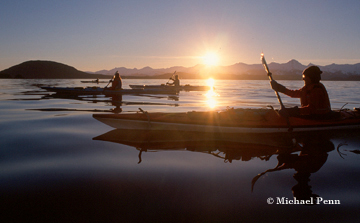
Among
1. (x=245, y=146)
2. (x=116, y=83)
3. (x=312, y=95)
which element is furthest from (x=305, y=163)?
(x=116, y=83)

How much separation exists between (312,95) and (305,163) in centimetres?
288

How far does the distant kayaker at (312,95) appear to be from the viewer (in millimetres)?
7000

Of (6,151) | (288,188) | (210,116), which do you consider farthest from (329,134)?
(6,151)

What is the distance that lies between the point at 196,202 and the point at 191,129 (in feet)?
13.2

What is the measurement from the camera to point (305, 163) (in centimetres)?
511

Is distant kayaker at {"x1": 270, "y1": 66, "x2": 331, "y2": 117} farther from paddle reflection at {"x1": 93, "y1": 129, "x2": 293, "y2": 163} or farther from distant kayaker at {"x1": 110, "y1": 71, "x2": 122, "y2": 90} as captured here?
distant kayaker at {"x1": 110, "y1": 71, "x2": 122, "y2": 90}

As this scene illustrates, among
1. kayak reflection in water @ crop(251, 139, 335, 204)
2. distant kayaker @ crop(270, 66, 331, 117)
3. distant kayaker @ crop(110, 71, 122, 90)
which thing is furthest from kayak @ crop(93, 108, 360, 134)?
distant kayaker @ crop(110, 71, 122, 90)

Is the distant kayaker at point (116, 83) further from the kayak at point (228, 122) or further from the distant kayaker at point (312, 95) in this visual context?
the distant kayaker at point (312, 95)

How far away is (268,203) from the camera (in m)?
3.42

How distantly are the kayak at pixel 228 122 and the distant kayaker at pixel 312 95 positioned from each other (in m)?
0.23

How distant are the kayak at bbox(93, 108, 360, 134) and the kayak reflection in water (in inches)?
28.3

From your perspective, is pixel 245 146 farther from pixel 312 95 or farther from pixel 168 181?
pixel 168 181

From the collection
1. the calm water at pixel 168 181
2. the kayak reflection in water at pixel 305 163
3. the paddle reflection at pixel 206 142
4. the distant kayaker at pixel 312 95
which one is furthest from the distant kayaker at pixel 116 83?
the kayak reflection in water at pixel 305 163

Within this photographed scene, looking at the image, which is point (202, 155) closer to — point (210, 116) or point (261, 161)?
point (261, 161)
